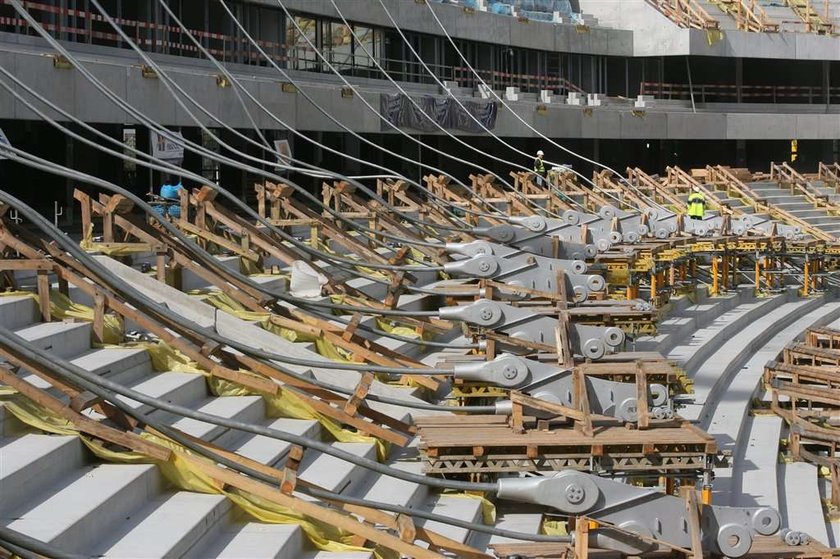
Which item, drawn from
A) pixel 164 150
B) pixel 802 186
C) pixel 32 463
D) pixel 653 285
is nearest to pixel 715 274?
pixel 653 285

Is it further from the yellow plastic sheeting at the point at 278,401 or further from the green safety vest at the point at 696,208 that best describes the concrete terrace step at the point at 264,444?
the green safety vest at the point at 696,208

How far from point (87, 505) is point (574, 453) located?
11.2 ft

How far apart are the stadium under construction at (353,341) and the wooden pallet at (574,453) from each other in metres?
0.02

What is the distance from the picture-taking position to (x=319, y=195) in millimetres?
28375

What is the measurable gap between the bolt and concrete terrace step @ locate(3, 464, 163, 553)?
7.31ft

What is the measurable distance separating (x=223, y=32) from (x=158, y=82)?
32.8 ft

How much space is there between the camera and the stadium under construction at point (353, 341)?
7.98 m

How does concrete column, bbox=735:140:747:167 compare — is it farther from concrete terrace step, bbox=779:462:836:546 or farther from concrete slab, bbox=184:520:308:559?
concrete slab, bbox=184:520:308:559

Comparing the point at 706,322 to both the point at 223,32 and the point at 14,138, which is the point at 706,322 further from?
the point at 223,32

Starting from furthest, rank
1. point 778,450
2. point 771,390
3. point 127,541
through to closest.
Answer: point 771,390, point 778,450, point 127,541

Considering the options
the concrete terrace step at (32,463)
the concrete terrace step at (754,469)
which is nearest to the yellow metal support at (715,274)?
the concrete terrace step at (754,469)

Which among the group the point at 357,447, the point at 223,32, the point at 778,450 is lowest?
the point at 778,450

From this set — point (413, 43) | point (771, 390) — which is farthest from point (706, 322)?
point (413, 43)

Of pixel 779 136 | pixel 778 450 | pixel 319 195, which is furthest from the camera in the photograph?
pixel 779 136
